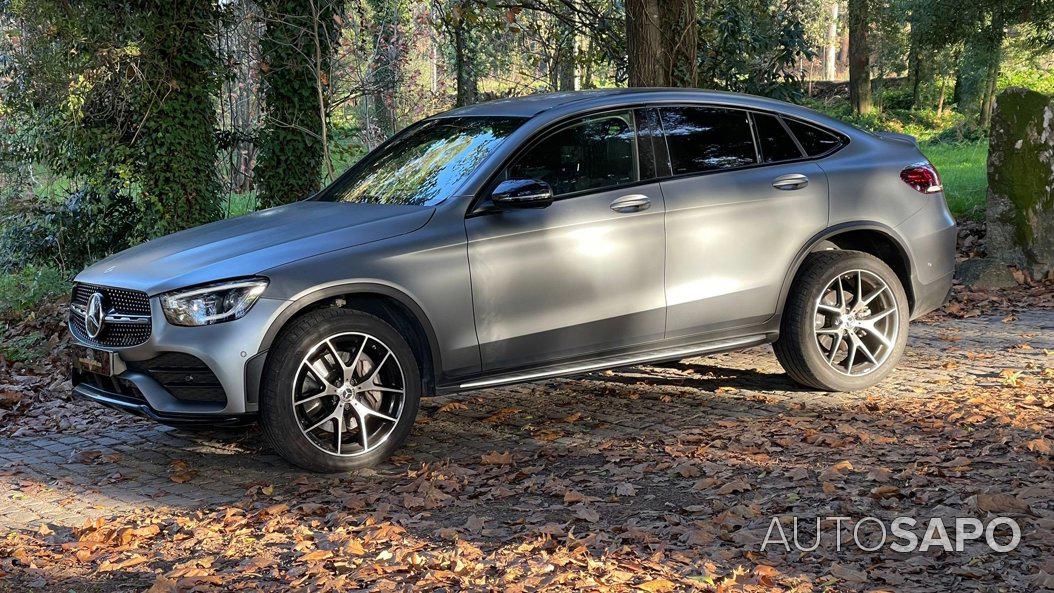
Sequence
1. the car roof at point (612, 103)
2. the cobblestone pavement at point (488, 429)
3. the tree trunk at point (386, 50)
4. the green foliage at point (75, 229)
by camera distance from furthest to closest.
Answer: the tree trunk at point (386, 50) → the green foliage at point (75, 229) → the car roof at point (612, 103) → the cobblestone pavement at point (488, 429)

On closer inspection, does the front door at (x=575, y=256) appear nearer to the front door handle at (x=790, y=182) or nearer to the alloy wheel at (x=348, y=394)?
the alloy wheel at (x=348, y=394)

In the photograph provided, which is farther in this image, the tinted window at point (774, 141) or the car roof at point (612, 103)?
the tinted window at point (774, 141)

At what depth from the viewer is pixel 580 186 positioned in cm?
609

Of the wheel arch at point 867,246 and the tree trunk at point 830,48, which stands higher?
the tree trunk at point 830,48

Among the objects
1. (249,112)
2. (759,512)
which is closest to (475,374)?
(759,512)

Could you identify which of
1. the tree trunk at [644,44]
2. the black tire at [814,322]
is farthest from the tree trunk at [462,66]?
the black tire at [814,322]

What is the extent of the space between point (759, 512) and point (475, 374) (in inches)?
69.2

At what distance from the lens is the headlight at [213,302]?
5.24m

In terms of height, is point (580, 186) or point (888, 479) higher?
point (580, 186)

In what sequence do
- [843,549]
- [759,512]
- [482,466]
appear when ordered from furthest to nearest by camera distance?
1. [482,466]
2. [759,512]
3. [843,549]

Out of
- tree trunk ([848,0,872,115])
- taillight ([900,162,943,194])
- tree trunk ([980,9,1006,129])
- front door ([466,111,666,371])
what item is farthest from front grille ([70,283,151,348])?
tree trunk ([848,0,872,115])

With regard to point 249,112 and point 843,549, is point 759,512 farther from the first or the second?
point 249,112

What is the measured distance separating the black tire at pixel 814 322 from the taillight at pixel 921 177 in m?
0.57

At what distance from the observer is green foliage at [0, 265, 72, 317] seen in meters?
11.4
